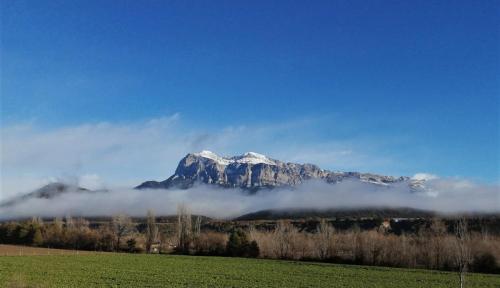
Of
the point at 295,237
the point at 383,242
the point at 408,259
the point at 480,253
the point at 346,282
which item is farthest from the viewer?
the point at 295,237

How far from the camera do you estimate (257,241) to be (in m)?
117

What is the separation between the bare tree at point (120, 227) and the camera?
135 meters

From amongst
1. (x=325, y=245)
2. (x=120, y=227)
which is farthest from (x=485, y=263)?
(x=120, y=227)

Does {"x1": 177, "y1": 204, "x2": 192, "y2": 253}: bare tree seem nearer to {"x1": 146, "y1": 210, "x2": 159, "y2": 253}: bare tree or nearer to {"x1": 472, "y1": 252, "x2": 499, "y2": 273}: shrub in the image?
{"x1": 146, "y1": 210, "x2": 159, "y2": 253}: bare tree

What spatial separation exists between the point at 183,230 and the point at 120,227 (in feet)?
87.5

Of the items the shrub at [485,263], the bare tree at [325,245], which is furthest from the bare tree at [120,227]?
the shrub at [485,263]

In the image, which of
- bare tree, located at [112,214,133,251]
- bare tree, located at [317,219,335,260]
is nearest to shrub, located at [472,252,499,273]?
bare tree, located at [317,219,335,260]

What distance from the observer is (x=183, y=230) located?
440ft

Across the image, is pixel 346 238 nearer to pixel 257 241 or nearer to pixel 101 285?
pixel 257 241

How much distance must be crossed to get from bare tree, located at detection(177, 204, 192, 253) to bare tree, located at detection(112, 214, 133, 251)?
53.9ft

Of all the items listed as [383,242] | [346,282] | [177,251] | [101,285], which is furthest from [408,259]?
[101,285]

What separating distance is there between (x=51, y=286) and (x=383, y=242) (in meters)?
77.4

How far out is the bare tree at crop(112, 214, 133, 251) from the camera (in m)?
135

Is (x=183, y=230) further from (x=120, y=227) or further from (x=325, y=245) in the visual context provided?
(x=325, y=245)
